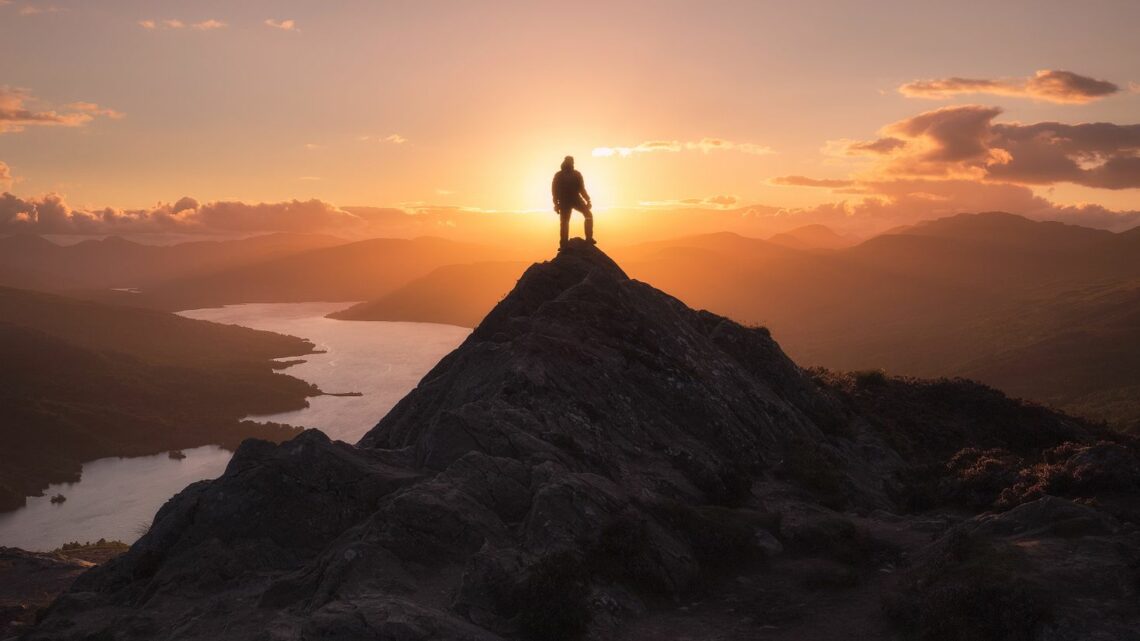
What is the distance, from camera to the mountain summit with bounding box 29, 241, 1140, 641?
15.1m

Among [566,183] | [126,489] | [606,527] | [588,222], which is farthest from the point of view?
[126,489]

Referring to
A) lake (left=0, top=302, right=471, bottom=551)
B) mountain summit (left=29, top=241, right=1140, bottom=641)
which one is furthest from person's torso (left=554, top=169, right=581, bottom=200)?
lake (left=0, top=302, right=471, bottom=551)

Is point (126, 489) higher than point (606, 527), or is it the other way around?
point (606, 527)

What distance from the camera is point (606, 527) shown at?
18.0 metres

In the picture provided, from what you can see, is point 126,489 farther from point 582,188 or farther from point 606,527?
point 606,527

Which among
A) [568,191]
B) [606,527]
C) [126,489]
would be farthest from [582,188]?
[126,489]

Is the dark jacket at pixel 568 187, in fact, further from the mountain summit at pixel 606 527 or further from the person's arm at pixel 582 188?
the mountain summit at pixel 606 527

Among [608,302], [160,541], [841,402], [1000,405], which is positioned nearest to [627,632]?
[160,541]

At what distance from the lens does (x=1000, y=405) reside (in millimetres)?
41500

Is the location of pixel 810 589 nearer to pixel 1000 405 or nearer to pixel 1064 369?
pixel 1000 405

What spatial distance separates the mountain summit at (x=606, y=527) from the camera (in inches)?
594

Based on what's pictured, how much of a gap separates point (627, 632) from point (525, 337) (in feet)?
44.7

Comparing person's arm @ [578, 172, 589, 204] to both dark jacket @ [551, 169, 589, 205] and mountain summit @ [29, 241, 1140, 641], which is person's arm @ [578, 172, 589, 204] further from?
mountain summit @ [29, 241, 1140, 641]

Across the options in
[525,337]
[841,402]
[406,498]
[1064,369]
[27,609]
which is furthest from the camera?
[1064,369]
